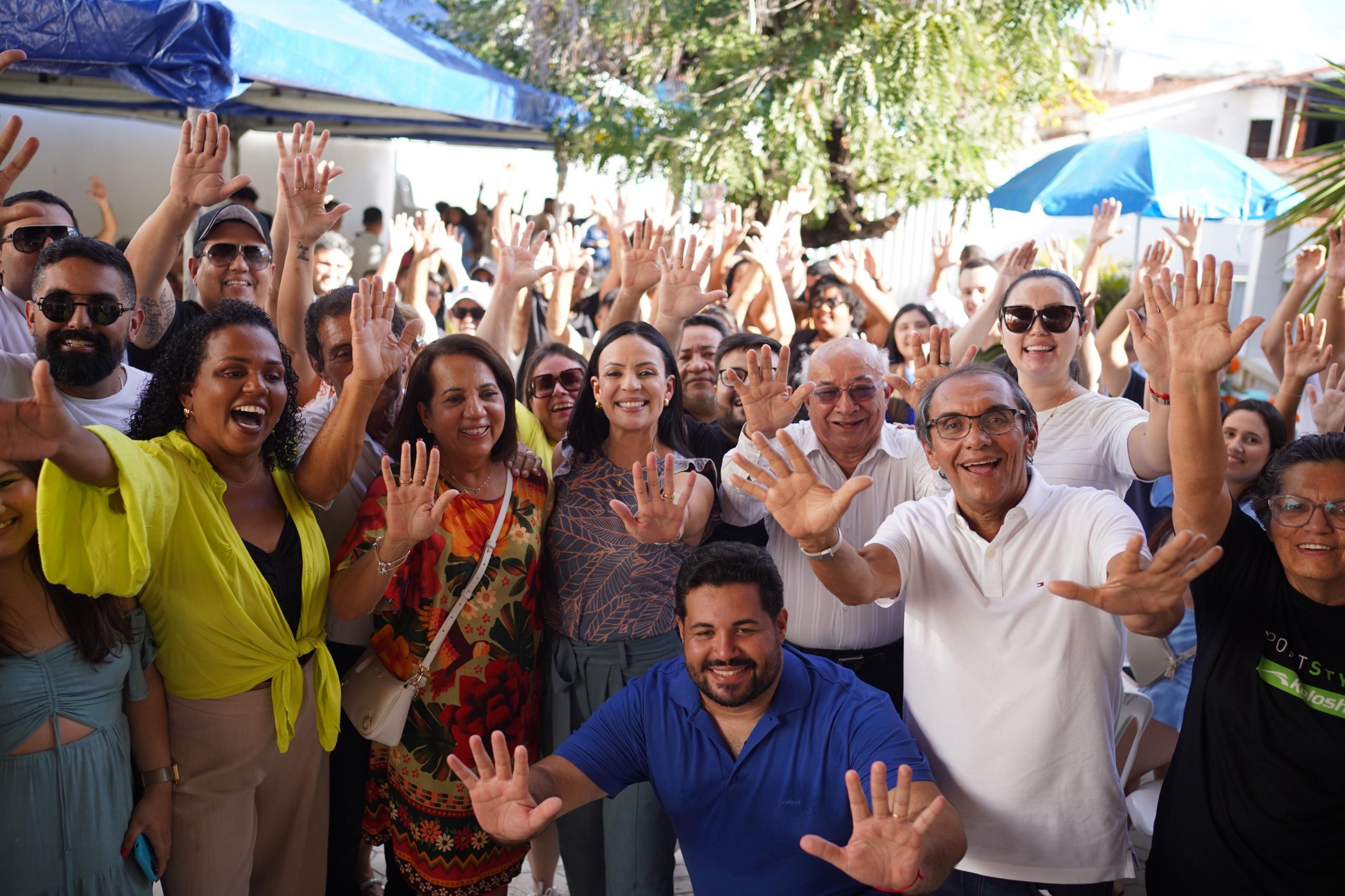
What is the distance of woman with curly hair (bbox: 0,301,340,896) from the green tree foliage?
585 cm

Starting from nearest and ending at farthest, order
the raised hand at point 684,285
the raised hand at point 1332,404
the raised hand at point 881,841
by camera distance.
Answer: the raised hand at point 881,841, the raised hand at point 1332,404, the raised hand at point 684,285

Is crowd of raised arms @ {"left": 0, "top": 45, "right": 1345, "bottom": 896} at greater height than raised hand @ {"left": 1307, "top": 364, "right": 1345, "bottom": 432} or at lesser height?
lesser

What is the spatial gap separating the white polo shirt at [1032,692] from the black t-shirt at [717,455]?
31.8 inches

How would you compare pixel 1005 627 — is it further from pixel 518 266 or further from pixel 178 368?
pixel 518 266

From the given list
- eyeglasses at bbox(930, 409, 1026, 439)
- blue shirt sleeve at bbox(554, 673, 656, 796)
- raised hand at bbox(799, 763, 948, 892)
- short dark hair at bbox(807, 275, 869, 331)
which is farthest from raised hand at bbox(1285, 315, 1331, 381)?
blue shirt sleeve at bbox(554, 673, 656, 796)

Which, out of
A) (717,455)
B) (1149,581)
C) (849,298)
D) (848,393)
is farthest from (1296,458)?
(849,298)

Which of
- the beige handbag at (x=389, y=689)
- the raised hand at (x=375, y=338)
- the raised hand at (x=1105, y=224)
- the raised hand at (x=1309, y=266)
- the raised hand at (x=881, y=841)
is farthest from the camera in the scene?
the raised hand at (x=1105, y=224)

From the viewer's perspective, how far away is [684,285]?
391 centimetres

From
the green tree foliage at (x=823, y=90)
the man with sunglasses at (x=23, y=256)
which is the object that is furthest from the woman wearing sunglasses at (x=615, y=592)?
the green tree foliage at (x=823, y=90)

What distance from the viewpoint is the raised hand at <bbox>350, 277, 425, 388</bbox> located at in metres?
2.65

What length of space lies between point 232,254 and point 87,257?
1.02 m

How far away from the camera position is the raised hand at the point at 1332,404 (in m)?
3.46

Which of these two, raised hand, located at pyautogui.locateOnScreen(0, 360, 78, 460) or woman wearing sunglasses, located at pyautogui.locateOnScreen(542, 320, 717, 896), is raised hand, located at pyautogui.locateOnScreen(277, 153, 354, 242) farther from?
raised hand, located at pyautogui.locateOnScreen(0, 360, 78, 460)

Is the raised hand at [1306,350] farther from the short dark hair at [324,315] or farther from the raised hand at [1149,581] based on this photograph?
the short dark hair at [324,315]
